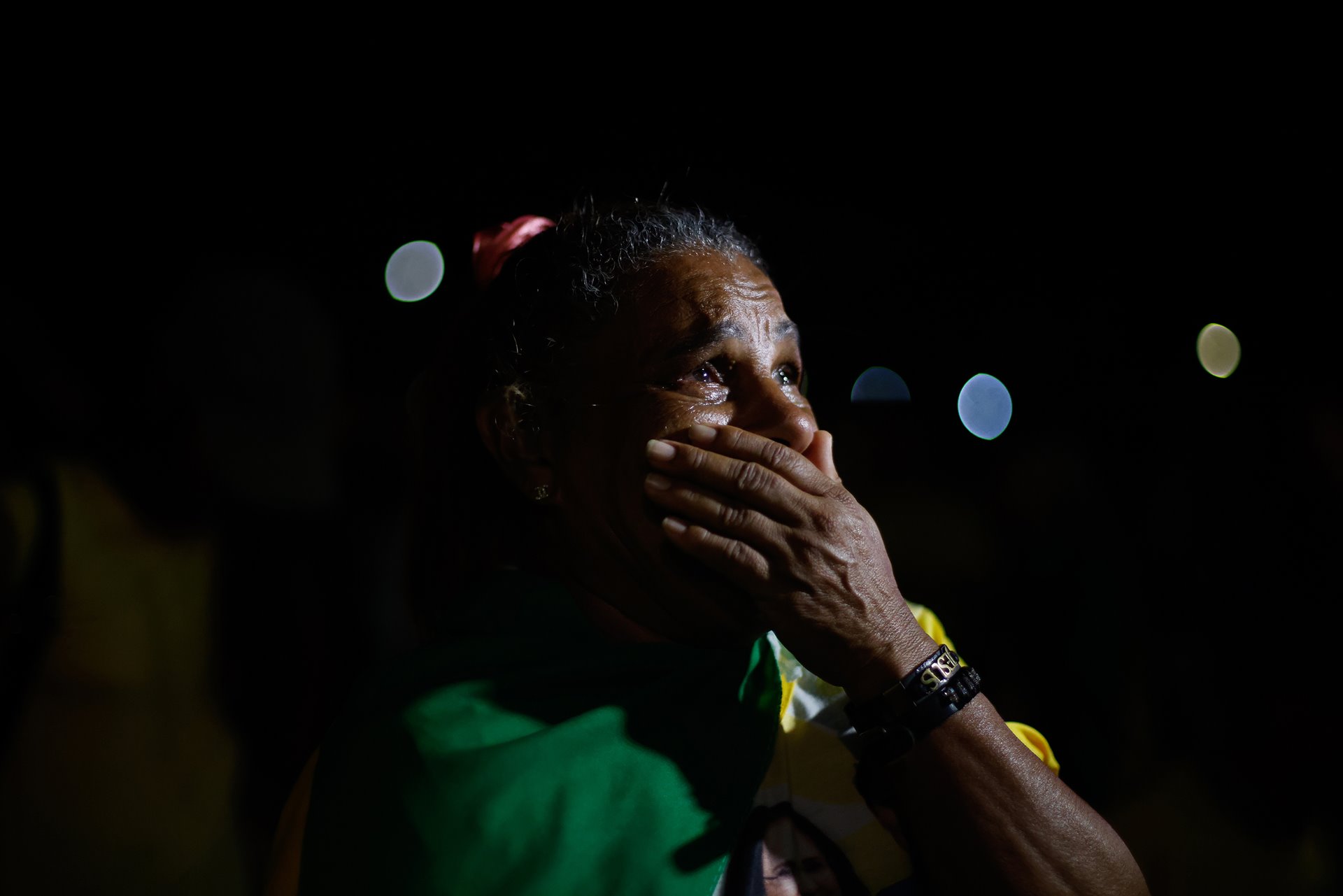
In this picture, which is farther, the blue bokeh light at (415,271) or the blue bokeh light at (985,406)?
Answer: the blue bokeh light at (985,406)

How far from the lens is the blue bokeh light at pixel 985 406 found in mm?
4387

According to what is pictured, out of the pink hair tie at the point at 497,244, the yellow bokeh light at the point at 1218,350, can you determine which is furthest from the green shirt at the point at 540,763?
the yellow bokeh light at the point at 1218,350

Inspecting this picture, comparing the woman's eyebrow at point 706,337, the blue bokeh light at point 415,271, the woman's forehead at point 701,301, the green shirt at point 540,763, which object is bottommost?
the green shirt at point 540,763

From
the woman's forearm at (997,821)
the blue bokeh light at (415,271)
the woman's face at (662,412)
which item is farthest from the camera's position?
the blue bokeh light at (415,271)

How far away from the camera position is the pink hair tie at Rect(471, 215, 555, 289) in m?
1.88

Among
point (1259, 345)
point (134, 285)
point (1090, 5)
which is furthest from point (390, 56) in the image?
point (1259, 345)

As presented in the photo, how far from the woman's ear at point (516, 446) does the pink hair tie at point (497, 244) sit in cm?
42

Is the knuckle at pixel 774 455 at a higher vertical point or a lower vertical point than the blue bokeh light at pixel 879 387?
lower

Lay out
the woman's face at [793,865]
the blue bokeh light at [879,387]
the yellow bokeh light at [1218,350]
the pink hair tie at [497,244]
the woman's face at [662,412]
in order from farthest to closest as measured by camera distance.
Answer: the blue bokeh light at [879,387] → the yellow bokeh light at [1218,350] → the pink hair tie at [497,244] → the woman's face at [662,412] → the woman's face at [793,865]

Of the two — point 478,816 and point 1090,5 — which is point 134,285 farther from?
point 1090,5

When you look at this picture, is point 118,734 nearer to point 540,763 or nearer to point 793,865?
point 540,763

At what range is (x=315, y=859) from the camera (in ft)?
3.85

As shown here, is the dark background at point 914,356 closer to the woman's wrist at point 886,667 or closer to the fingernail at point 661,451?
the fingernail at point 661,451

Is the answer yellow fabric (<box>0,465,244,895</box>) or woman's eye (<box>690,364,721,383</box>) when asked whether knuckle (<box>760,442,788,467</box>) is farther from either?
yellow fabric (<box>0,465,244,895</box>)
